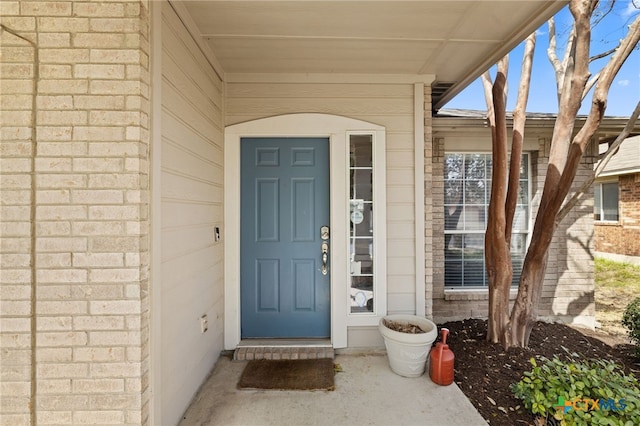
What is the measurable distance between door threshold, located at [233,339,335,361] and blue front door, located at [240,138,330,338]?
0.34 ft

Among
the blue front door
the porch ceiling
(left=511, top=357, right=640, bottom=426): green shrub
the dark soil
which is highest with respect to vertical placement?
the porch ceiling

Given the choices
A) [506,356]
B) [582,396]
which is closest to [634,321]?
[506,356]

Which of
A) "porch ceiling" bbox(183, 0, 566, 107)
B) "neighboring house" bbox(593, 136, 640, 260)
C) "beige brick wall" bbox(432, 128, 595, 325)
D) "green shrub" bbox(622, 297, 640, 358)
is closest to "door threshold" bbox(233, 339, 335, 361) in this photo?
"beige brick wall" bbox(432, 128, 595, 325)

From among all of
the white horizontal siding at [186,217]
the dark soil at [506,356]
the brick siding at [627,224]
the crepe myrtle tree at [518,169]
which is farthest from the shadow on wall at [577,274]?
the brick siding at [627,224]

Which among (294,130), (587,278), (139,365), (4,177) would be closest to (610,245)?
(587,278)

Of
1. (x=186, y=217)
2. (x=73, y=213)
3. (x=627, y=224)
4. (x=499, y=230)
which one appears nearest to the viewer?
(x=73, y=213)

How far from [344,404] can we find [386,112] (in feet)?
8.18

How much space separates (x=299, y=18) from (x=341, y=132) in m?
1.04

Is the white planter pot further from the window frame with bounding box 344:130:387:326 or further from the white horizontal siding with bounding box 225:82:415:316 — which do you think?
the white horizontal siding with bounding box 225:82:415:316

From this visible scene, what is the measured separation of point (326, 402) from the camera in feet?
6.91

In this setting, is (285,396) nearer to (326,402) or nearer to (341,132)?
(326,402)

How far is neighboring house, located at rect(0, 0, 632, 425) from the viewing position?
58.9 inches

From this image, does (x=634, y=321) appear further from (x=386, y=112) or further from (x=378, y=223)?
(x=386, y=112)

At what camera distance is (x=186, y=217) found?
80.4 inches
